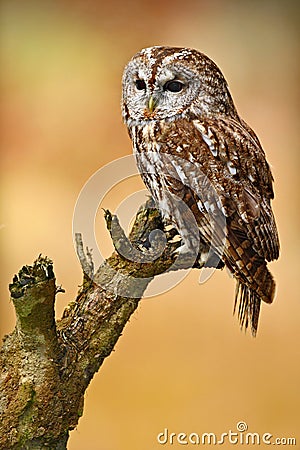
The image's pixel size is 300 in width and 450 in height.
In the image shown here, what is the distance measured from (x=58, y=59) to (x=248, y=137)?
61 cm

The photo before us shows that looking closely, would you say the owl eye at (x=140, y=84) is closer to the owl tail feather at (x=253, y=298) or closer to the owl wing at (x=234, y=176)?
the owl wing at (x=234, y=176)

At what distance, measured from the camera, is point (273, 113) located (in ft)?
5.50

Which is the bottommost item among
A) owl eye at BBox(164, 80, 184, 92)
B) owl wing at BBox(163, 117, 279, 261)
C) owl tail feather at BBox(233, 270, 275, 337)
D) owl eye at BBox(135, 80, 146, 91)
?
owl tail feather at BBox(233, 270, 275, 337)

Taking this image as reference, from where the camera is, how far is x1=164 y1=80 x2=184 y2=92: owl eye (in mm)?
1276

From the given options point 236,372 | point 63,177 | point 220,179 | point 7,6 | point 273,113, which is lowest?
point 236,372

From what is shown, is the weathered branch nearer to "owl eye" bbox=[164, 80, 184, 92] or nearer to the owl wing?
the owl wing

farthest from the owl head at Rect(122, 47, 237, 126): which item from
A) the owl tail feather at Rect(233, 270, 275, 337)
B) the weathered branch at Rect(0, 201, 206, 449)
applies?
the owl tail feather at Rect(233, 270, 275, 337)

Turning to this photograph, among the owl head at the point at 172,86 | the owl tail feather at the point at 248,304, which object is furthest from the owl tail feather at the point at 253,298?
the owl head at the point at 172,86

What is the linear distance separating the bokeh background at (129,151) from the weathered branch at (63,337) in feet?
1.43

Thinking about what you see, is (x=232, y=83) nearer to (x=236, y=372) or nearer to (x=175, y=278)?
(x=175, y=278)

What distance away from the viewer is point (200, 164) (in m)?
1.26

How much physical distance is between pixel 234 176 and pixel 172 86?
0.21 metres

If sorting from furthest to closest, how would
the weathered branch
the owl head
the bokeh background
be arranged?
the bokeh background, the owl head, the weathered branch

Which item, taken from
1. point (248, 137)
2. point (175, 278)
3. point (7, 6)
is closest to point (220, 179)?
point (248, 137)
